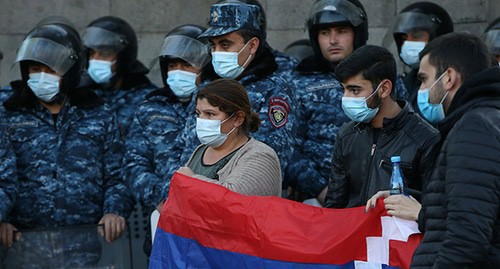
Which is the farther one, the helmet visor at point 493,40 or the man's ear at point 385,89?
the helmet visor at point 493,40

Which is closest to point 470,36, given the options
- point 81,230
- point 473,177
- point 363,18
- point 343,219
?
point 473,177

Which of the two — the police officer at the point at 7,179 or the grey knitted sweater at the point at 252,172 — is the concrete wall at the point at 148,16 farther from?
the grey knitted sweater at the point at 252,172

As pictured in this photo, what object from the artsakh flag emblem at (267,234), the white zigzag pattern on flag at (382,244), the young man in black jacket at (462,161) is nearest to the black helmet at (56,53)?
the artsakh flag emblem at (267,234)

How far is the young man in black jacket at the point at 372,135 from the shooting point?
604 cm

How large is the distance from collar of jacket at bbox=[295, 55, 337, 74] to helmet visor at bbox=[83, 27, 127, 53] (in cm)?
187

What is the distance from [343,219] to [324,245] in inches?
6.4

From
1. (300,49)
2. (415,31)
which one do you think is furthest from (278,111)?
(300,49)

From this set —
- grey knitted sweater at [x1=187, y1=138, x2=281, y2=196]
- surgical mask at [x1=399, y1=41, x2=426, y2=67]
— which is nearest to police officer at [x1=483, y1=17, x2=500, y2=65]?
surgical mask at [x1=399, y1=41, x2=426, y2=67]

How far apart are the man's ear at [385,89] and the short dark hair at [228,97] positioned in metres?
0.76

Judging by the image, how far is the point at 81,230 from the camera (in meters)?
7.94

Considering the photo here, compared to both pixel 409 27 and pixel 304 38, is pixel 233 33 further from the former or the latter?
pixel 304 38

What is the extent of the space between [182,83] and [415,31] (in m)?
1.74

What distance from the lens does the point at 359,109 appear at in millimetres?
6246

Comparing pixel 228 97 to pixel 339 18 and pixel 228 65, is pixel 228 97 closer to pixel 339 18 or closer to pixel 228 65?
pixel 228 65
